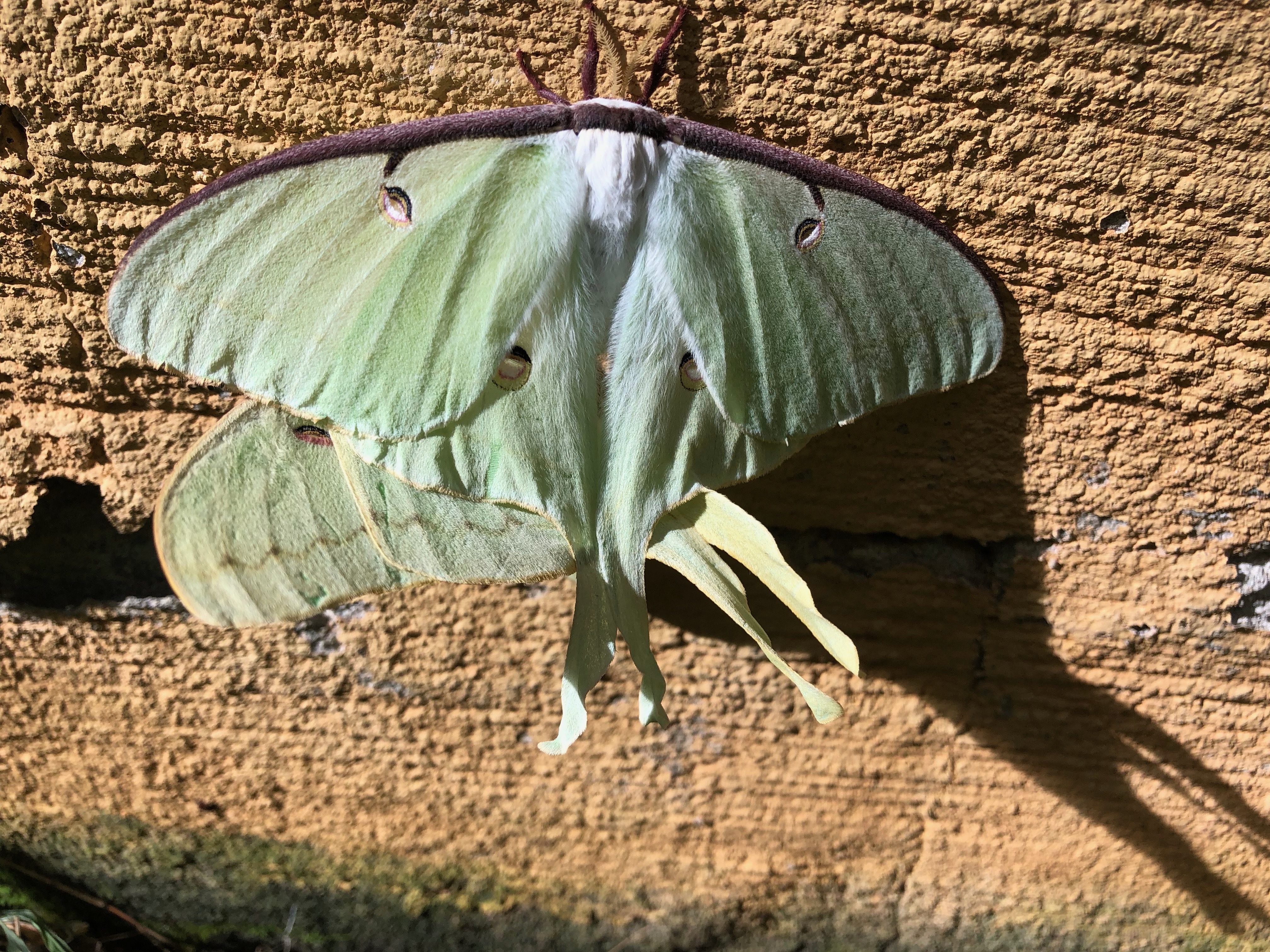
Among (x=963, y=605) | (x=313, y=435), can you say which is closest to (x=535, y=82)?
(x=313, y=435)

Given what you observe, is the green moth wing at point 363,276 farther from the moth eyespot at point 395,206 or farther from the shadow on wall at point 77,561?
the shadow on wall at point 77,561

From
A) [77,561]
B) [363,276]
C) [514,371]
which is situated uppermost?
[363,276]

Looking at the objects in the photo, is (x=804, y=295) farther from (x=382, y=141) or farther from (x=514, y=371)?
(x=382, y=141)

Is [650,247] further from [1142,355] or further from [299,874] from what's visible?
[299,874]

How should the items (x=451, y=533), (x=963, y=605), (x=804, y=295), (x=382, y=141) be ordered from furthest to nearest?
(x=963, y=605)
(x=451, y=533)
(x=804, y=295)
(x=382, y=141)

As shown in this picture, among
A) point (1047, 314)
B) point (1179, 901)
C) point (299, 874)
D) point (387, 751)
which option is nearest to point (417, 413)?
point (1047, 314)

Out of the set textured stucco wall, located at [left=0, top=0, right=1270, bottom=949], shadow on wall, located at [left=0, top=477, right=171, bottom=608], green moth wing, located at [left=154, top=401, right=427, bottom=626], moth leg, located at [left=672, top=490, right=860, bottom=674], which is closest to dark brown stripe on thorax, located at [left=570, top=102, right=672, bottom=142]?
textured stucco wall, located at [left=0, top=0, right=1270, bottom=949]

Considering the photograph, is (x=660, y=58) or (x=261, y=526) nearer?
(x=660, y=58)

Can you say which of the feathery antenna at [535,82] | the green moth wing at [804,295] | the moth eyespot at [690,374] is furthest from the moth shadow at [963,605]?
the feathery antenna at [535,82]
